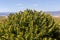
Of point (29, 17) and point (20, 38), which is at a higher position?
point (29, 17)

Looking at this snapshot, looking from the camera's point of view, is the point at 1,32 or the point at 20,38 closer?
the point at 20,38

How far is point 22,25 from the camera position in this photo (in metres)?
7.85

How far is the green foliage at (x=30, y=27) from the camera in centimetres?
750

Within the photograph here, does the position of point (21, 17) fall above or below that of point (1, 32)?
above

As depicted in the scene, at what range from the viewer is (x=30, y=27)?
763 cm

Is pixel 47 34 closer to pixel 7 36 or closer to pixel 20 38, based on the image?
pixel 20 38

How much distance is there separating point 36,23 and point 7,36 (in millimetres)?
1295

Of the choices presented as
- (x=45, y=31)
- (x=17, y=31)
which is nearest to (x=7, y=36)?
(x=17, y=31)

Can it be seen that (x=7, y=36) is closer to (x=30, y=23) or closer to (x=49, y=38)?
(x=30, y=23)

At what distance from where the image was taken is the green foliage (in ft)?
24.6

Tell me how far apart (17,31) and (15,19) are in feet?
2.26

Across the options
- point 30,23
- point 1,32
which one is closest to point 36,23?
point 30,23

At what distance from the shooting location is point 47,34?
7598 mm

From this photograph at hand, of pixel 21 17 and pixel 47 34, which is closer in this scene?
pixel 47 34
